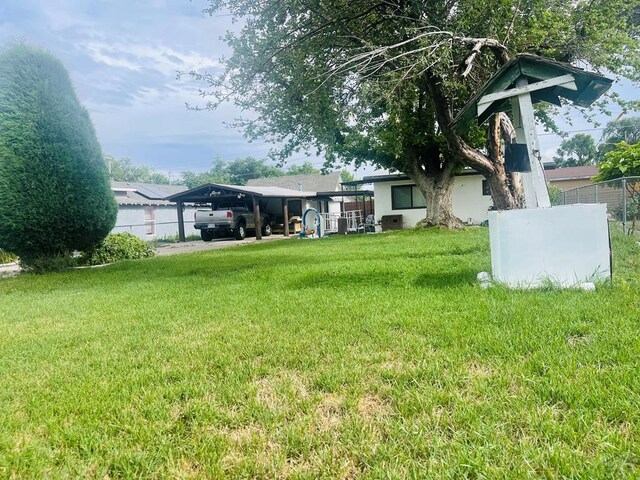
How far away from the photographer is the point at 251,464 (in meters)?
1.55

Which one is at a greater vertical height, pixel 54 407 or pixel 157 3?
pixel 157 3

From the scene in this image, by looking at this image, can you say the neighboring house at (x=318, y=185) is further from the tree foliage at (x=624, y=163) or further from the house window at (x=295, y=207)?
the tree foliage at (x=624, y=163)

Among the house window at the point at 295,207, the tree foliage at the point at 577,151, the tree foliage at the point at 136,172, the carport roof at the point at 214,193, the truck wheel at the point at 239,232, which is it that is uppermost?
the tree foliage at the point at 136,172

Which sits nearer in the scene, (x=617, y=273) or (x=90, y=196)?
(x=617, y=273)

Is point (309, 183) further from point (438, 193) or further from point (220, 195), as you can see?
point (438, 193)

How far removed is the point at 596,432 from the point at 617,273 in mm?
3713

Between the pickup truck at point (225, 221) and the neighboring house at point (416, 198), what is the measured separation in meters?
6.55

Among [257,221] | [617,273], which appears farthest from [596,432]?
[257,221]

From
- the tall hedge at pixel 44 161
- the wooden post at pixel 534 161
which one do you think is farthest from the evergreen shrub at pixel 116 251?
the wooden post at pixel 534 161

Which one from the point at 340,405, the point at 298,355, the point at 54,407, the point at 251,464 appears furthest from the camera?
the point at 298,355

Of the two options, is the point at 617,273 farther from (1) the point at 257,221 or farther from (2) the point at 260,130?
(1) the point at 257,221

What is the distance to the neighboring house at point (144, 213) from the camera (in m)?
21.6

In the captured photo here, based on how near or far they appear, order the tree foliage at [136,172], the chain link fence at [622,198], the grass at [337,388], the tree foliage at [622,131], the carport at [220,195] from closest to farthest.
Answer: the grass at [337,388] → the chain link fence at [622,198] → the carport at [220,195] → the tree foliage at [622,131] → the tree foliage at [136,172]

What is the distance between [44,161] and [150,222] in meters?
16.3
